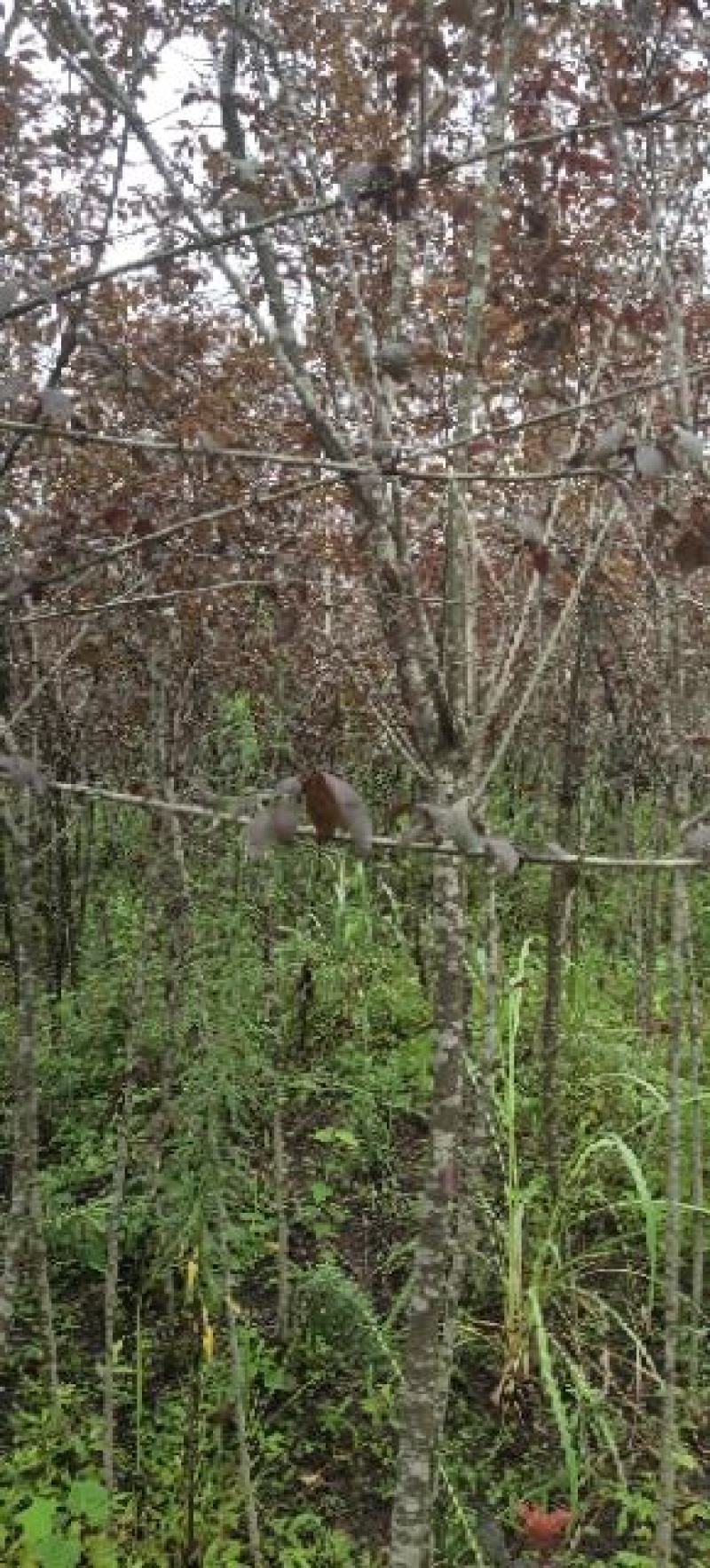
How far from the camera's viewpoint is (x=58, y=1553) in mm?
2785

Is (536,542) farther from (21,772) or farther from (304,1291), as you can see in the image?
(304,1291)

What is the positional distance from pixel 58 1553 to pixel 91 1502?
170mm

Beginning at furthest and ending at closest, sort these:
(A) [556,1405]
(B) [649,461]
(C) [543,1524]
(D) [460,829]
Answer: (A) [556,1405] → (C) [543,1524] → (B) [649,461] → (D) [460,829]

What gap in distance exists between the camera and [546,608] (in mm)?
3445

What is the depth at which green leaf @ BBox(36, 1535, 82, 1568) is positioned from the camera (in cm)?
277

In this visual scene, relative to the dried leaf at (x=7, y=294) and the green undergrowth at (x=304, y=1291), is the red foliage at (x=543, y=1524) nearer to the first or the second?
the green undergrowth at (x=304, y=1291)

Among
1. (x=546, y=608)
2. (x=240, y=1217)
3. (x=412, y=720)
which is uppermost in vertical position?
(x=546, y=608)

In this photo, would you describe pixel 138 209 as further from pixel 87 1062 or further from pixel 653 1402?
pixel 653 1402

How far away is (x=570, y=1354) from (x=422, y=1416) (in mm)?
1787

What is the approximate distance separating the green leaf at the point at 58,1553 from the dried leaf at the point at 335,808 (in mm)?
2504

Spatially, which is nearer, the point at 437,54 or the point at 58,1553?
the point at 437,54

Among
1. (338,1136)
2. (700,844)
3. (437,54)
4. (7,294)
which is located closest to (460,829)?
(700,844)

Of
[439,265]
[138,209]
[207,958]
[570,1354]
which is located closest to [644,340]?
[439,265]

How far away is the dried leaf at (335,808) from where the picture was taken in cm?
113
